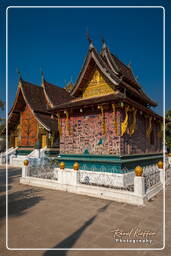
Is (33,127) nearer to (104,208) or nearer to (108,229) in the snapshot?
(104,208)

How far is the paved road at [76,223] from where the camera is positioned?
12.8 ft

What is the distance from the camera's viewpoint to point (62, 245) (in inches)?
152

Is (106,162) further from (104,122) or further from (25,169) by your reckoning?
(25,169)

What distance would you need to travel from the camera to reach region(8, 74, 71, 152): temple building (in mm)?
20125

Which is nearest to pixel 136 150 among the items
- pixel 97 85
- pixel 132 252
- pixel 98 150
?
pixel 98 150

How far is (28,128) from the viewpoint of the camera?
71.9 ft

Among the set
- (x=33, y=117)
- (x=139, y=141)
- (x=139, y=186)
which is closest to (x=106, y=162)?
(x=139, y=186)

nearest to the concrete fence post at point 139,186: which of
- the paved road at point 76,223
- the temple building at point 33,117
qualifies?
the paved road at point 76,223

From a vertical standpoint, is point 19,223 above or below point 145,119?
Result: below

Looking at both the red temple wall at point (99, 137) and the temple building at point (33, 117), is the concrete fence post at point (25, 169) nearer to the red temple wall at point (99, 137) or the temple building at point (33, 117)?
the red temple wall at point (99, 137)

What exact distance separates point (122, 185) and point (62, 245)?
5.38 meters

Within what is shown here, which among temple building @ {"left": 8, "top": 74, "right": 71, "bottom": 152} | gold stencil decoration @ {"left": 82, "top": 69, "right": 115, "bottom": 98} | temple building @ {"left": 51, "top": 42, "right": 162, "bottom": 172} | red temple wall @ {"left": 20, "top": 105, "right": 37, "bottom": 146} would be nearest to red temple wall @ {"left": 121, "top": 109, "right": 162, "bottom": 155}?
temple building @ {"left": 51, "top": 42, "right": 162, "bottom": 172}

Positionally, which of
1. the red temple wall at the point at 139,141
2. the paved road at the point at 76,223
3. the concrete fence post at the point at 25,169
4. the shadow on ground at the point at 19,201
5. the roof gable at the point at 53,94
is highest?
the roof gable at the point at 53,94

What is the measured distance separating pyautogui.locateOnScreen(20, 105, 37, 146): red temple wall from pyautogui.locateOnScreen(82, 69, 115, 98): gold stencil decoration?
11472mm
